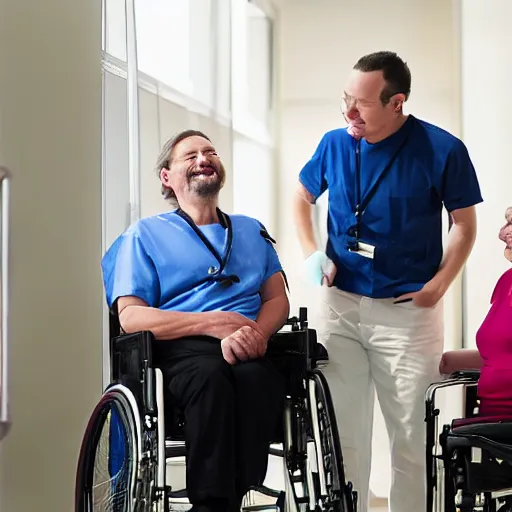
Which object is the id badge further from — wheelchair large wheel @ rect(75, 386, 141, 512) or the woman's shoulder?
wheelchair large wheel @ rect(75, 386, 141, 512)

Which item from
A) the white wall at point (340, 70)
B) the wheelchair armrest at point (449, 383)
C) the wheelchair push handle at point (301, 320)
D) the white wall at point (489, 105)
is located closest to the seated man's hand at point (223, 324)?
the wheelchair push handle at point (301, 320)

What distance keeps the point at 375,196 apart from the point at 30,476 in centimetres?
124

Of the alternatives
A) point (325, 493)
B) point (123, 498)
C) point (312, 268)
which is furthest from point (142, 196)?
point (325, 493)

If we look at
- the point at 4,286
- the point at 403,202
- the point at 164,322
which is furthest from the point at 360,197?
the point at 4,286

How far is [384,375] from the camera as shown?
105 inches

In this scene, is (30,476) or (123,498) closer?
(123,498)

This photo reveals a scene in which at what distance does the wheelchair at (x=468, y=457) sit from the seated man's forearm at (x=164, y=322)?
67cm

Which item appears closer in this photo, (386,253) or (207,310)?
(207,310)

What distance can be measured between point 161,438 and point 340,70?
1.19 m

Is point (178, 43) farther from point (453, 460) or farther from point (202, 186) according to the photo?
point (453, 460)

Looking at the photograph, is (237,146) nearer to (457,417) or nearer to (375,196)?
(375,196)

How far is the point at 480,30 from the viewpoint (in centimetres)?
263

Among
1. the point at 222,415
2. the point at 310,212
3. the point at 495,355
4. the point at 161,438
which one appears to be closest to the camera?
the point at 161,438

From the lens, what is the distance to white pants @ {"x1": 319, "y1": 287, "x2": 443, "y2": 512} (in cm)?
264
